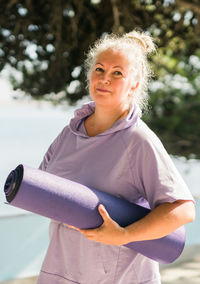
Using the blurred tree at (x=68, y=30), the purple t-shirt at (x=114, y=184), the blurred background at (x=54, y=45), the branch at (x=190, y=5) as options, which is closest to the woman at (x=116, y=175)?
the purple t-shirt at (x=114, y=184)

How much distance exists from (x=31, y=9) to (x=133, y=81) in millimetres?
2487

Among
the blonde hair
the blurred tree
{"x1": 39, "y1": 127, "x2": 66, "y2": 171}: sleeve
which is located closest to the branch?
the blurred tree

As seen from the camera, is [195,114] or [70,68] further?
[195,114]

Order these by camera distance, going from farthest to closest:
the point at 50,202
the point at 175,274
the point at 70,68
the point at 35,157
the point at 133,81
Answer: the point at 35,157, the point at 70,68, the point at 175,274, the point at 133,81, the point at 50,202

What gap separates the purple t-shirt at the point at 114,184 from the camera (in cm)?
93

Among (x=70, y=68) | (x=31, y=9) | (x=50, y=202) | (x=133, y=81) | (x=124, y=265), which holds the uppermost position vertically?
(x=31, y=9)

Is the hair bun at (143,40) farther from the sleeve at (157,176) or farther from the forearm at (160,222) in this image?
the forearm at (160,222)

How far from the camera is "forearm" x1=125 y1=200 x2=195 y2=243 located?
2.97ft

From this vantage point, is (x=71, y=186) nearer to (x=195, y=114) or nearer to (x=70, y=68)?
(x=70, y=68)

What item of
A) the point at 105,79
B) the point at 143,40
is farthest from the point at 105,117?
the point at 143,40

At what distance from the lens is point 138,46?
106cm

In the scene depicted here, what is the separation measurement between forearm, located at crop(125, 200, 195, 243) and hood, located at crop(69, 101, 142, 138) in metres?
0.16

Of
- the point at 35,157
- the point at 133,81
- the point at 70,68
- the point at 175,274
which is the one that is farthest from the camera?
the point at 35,157

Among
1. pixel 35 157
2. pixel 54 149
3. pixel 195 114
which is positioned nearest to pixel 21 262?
Result: pixel 54 149
